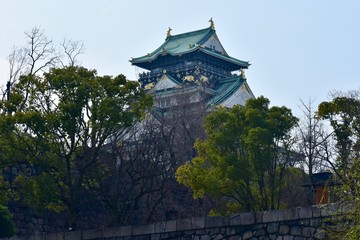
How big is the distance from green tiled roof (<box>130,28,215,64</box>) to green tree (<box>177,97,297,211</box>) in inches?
1142

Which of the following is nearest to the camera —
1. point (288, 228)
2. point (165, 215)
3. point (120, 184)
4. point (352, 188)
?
point (352, 188)

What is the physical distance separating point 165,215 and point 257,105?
23.2 ft

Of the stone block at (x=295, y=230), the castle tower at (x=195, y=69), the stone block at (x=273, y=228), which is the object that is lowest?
the stone block at (x=295, y=230)

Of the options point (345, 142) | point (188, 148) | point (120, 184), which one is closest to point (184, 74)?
point (188, 148)

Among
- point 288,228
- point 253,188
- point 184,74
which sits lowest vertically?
point 288,228

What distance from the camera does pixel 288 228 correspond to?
1694 centimetres

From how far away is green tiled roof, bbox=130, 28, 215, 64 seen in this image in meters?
50.5

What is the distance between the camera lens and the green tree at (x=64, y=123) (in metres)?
20.5

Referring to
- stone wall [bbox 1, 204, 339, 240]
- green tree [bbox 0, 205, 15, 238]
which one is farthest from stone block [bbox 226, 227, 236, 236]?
green tree [bbox 0, 205, 15, 238]

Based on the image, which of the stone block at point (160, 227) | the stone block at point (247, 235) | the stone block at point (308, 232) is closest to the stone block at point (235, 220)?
the stone block at point (247, 235)

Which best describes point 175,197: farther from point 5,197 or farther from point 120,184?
point 5,197

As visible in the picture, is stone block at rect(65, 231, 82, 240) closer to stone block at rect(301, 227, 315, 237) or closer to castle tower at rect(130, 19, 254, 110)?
stone block at rect(301, 227, 315, 237)

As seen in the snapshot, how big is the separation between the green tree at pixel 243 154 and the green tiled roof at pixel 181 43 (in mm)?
29017

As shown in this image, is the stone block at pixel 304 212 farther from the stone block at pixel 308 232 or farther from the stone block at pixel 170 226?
the stone block at pixel 170 226
